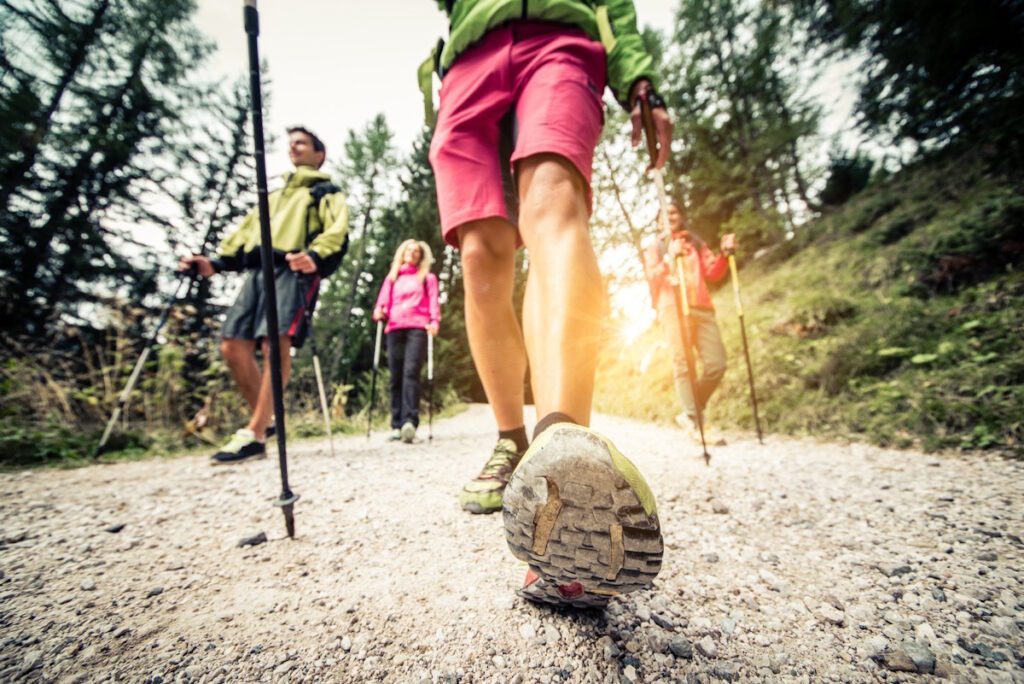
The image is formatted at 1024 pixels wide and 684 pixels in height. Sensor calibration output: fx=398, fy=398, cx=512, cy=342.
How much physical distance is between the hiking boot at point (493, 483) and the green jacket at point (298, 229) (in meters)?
2.23

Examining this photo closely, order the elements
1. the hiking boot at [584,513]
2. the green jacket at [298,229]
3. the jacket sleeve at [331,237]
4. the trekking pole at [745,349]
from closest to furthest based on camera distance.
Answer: the hiking boot at [584,513]
the jacket sleeve at [331,237]
the green jacket at [298,229]
the trekking pole at [745,349]

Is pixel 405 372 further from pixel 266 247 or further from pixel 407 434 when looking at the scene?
pixel 266 247

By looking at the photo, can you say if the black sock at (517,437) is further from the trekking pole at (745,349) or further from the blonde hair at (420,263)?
the blonde hair at (420,263)

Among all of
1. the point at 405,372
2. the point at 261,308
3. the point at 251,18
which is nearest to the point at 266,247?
the point at 251,18

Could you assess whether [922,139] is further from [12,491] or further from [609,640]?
[12,491]

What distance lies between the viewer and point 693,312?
4.07 metres

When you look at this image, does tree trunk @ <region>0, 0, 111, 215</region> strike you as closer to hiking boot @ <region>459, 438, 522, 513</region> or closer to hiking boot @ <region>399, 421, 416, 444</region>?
hiking boot @ <region>399, 421, 416, 444</region>

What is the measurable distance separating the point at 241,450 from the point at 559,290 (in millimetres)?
2853

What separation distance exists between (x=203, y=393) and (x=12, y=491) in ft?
12.3

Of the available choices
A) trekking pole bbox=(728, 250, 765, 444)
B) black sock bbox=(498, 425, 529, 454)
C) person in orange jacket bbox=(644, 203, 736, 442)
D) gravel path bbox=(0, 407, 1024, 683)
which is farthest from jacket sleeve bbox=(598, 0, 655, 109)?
trekking pole bbox=(728, 250, 765, 444)

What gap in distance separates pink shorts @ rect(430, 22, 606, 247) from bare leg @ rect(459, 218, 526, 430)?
0.07m

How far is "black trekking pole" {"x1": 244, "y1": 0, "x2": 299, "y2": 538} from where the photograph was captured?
1278 mm

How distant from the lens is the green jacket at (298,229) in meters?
3.02

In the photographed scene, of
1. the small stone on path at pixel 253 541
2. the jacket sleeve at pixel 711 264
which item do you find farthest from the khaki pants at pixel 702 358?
the small stone on path at pixel 253 541
